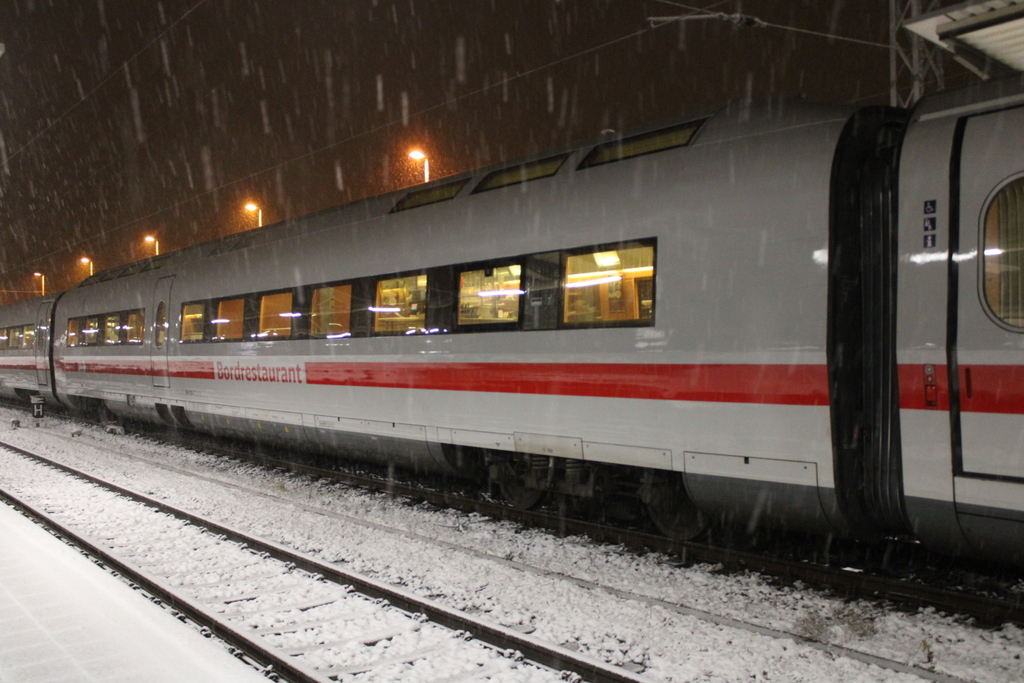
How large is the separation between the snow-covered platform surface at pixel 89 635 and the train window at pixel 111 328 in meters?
9.05

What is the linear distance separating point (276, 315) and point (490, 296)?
3.95 meters

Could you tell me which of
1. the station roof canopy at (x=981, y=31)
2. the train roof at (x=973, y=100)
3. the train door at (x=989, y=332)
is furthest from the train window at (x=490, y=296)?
Answer: the station roof canopy at (x=981, y=31)

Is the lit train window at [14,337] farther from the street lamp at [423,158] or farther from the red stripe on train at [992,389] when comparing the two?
the red stripe on train at [992,389]

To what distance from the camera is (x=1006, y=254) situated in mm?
4395

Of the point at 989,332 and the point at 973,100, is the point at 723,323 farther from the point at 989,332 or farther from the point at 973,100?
the point at 973,100

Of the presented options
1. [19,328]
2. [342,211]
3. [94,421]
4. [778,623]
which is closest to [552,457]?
[778,623]

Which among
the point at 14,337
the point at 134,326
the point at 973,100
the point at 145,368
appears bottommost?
the point at 145,368

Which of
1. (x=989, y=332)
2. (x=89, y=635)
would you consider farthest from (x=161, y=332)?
(x=989, y=332)

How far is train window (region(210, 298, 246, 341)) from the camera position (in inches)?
416

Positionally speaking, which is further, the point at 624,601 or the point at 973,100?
the point at 624,601

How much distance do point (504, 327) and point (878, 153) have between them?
3240 mm

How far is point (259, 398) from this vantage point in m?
10.2

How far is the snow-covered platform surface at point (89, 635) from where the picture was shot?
4.01 metres

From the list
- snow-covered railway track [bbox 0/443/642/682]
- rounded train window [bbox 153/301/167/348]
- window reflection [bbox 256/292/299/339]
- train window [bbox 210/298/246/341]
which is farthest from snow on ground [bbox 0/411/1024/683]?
rounded train window [bbox 153/301/167/348]
